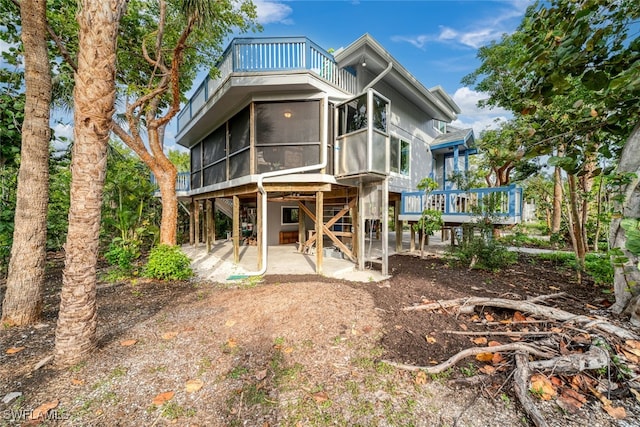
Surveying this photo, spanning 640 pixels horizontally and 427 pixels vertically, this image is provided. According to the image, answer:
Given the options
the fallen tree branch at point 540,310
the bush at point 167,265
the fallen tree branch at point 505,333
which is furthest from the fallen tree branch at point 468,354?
the bush at point 167,265

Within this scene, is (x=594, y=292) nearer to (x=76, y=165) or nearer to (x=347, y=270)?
(x=347, y=270)

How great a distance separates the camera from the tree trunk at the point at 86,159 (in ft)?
7.78

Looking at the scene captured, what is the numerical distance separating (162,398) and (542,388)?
3225mm

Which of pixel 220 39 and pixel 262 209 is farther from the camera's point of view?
pixel 220 39

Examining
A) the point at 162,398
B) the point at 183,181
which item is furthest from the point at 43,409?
the point at 183,181

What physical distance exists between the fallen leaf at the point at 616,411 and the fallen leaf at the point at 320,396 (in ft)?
7.18

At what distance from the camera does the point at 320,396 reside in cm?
212

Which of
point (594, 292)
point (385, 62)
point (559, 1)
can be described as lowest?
point (594, 292)

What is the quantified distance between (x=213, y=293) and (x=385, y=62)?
7337mm

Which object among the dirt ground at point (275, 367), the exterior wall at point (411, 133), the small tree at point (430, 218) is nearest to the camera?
the dirt ground at point (275, 367)

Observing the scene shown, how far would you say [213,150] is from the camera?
8.90 meters

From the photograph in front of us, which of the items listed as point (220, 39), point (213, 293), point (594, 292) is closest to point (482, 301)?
point (594, 292)

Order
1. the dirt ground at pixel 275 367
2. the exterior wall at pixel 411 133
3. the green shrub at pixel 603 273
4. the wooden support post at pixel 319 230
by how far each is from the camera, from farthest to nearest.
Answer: the exterior wall at pixel 411 133 < the wooden support post at pixel 319 230 < the green shrub at pixel 603 273 < the dirt ground at pixel 275 367

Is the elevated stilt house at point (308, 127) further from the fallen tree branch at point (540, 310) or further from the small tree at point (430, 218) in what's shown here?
the fallen tree branch at point (540, 310)
